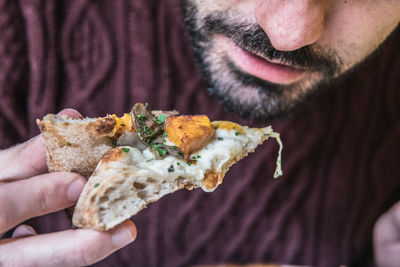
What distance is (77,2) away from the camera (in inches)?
46.1

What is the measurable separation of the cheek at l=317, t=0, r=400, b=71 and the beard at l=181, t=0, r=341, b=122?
0.04 m

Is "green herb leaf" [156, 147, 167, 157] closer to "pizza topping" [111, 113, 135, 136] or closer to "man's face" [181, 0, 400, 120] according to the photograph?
"pizza topping" [111, 113, 135, 136]

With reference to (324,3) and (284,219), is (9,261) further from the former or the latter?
(284,219)

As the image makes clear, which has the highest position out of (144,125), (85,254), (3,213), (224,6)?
(224,6)

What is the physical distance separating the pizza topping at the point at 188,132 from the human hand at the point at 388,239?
1057 mm

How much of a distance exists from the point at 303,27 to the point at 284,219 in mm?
1017

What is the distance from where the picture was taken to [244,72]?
105 cm

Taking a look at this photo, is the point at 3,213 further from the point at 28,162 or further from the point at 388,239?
the point at 388,239

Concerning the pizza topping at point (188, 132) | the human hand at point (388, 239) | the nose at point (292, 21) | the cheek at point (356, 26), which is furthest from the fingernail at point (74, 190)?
the human hand at point (388, 239)

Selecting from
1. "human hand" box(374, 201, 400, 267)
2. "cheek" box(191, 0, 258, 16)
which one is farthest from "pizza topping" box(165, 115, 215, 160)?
"human hand" box(374, 201, 400, 267)

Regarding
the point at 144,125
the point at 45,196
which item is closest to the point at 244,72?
the point at 144,125

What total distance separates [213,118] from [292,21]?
657 mm

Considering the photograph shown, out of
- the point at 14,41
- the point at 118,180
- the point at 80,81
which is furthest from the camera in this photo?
the point at 80,81

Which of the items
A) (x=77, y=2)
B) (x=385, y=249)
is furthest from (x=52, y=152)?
(x=385, y=249)
